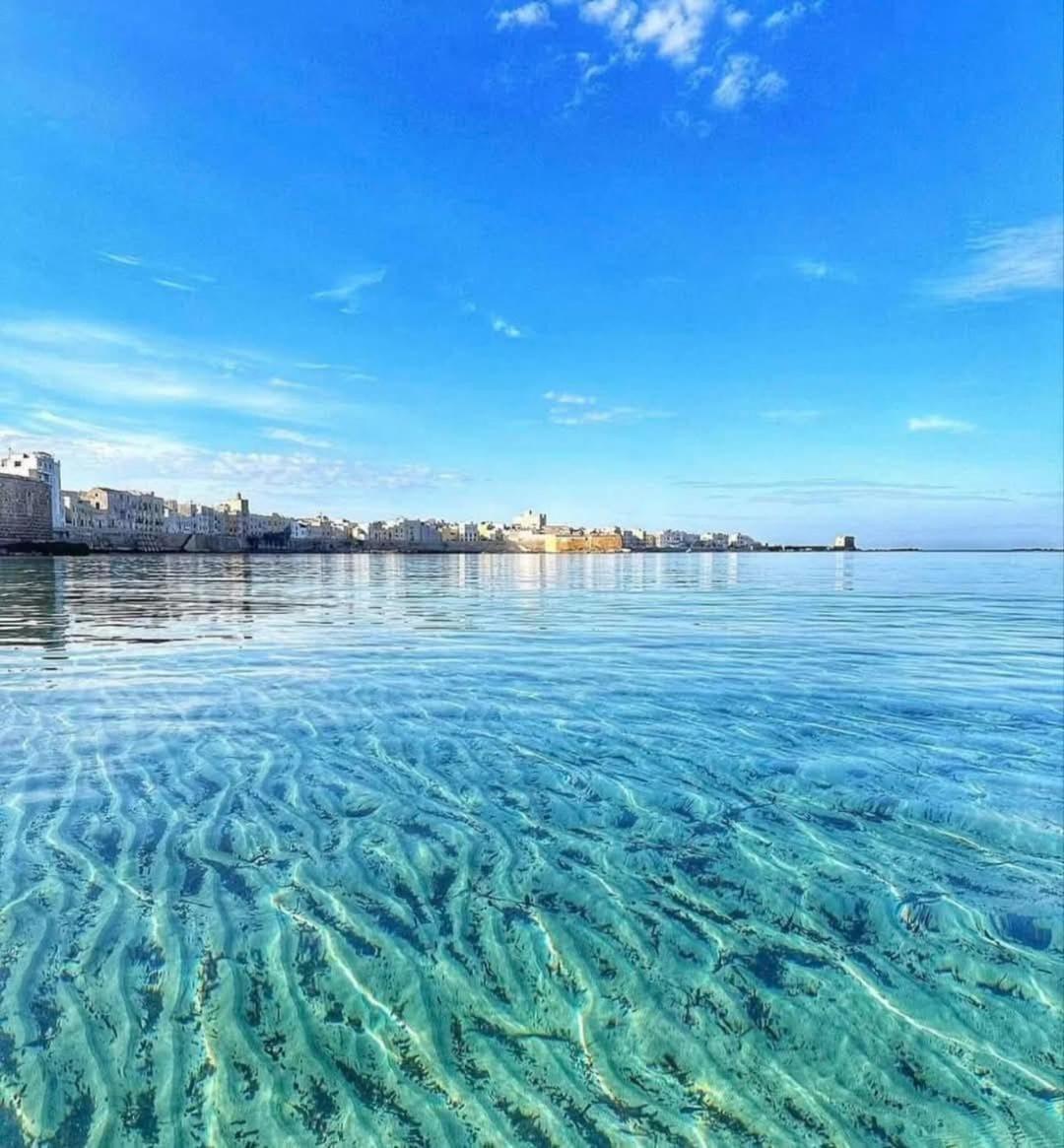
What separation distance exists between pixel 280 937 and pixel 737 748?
615cm

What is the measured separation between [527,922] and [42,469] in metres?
192

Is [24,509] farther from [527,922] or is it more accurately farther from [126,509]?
[527,922]

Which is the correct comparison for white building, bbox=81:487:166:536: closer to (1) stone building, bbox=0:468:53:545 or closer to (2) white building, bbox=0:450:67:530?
(2) white building, bbox=0:450:67:530

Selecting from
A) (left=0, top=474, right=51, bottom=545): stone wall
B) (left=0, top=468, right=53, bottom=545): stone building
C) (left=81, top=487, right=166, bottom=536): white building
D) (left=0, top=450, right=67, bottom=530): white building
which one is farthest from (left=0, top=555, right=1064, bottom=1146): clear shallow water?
(left=81, top=487, right=166, bottom=536): white building

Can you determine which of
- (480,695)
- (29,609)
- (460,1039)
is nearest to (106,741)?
(480,695)

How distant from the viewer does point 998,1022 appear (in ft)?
13.3

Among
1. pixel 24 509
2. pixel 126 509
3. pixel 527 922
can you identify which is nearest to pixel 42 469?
pixel 126 509

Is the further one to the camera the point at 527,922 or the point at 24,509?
the point at 24,509

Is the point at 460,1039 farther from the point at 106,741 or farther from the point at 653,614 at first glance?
the point at 653,614

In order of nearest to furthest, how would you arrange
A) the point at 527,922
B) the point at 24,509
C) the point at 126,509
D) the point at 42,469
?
1. the point at 527,922
2. the point at 24,509
3. the point at 42,469
4. the point at 126,509

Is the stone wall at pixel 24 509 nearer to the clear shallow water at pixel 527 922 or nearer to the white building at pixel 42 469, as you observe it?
the white building at pixel 42 469

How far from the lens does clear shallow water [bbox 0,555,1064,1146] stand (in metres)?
3.45

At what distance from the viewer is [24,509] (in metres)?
132

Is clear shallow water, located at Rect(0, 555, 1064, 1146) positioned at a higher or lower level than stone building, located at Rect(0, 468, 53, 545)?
lower
